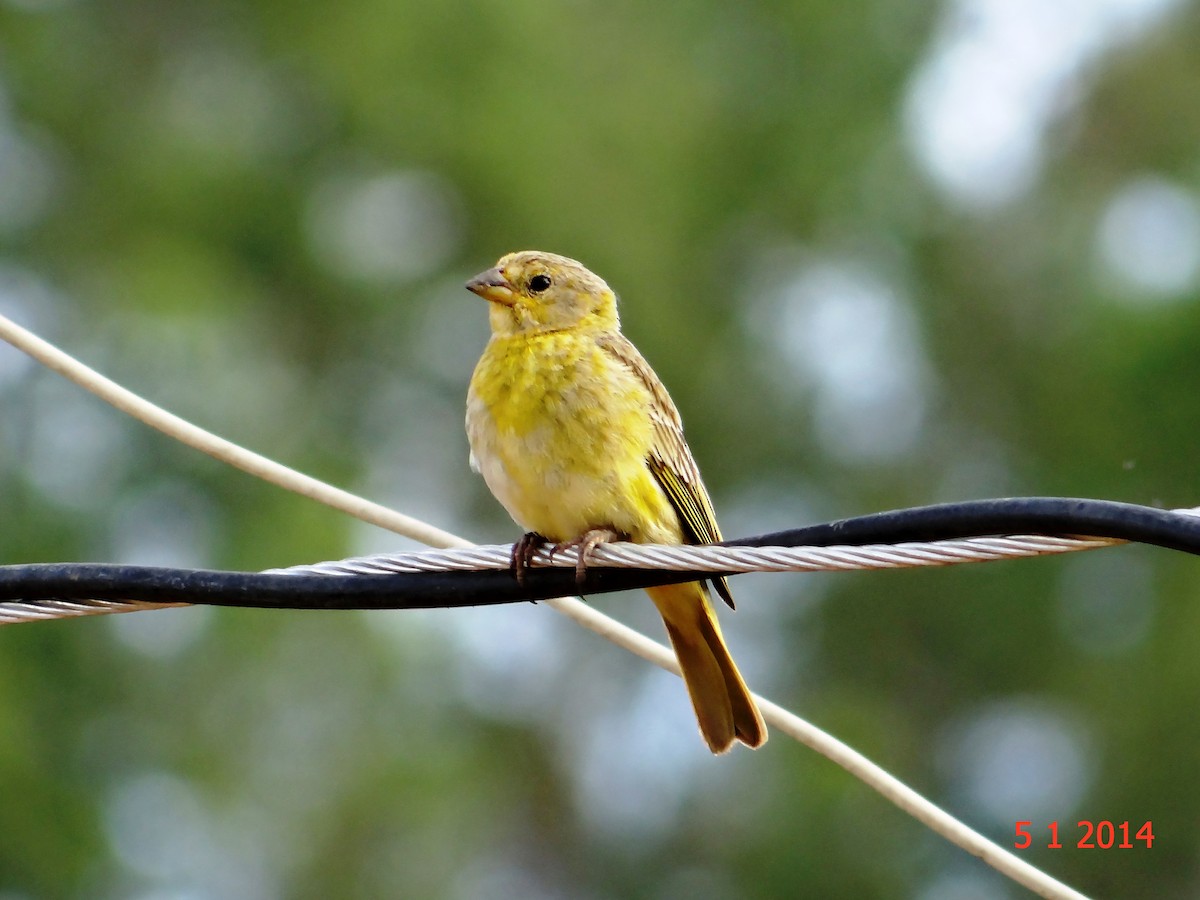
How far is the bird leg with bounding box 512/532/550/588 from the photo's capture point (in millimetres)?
3666

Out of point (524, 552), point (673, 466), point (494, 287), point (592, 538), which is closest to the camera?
point (524, 552)

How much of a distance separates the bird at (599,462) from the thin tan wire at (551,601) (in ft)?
0.86

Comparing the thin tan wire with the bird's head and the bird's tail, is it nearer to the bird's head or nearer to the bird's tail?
the bird's tail

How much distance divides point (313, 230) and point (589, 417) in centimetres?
1492

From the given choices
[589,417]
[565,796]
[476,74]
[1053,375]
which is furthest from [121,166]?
[589,417]

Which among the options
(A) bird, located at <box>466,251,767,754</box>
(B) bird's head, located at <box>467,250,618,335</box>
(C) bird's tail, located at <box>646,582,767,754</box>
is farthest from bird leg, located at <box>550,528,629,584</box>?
(B) bird's head, located at <box>467,250,618,335</box>

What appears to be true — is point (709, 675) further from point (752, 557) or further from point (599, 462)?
point (752, 557)

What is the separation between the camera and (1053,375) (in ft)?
61.2

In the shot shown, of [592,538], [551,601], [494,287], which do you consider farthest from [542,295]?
[551,601]

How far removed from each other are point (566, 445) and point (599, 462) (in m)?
0.10

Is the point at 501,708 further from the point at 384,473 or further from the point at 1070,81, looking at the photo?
the point at 1070,81

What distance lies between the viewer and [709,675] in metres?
5.23

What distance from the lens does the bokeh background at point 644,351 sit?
49.2ft
